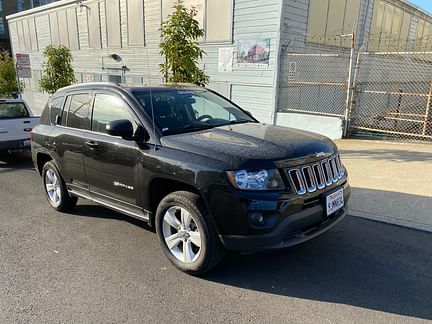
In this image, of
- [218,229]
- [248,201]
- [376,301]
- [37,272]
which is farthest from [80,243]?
[376,301]

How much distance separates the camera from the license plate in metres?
3.12

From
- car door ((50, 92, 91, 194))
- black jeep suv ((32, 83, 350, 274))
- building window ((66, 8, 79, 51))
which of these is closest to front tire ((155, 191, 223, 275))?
black jeep suv ((32, 83, 350, 274))

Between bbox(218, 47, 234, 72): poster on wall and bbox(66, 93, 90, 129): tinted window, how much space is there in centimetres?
770

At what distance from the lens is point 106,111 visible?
3916 mm

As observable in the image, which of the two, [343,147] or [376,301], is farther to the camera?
[343,147]

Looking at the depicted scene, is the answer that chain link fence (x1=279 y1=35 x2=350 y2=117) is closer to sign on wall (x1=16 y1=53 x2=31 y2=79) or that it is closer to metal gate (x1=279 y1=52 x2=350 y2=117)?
metal gate (x1=279 y1=52 x2=350 y2=117)

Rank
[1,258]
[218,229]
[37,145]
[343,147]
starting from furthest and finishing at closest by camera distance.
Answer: [343,147] → [37,145] → [1,258] → [218,229]

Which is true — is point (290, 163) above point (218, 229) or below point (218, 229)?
above

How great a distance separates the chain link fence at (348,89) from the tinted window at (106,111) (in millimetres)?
7319

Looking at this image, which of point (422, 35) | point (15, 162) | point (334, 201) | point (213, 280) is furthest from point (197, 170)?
point (422, 35)

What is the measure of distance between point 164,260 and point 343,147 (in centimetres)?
653

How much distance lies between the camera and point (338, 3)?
38.7 feet

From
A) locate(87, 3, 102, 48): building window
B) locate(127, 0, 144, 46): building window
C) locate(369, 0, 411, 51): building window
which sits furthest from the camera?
locate(87, 3, 102, 48): building window

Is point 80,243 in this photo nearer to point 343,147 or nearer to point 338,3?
point 343,147
